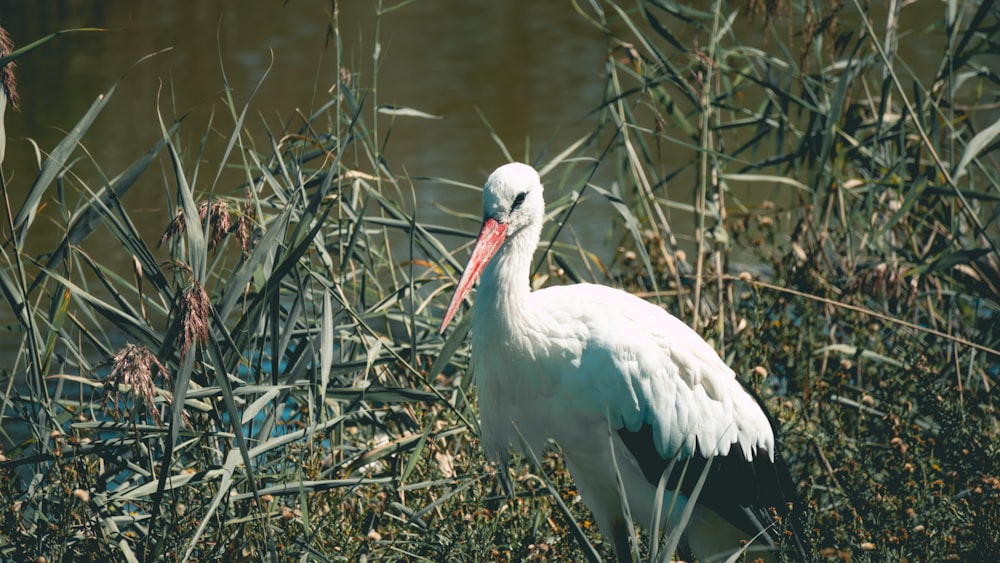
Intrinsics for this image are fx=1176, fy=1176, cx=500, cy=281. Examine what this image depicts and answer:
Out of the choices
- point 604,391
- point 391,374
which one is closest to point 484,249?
point 604,391

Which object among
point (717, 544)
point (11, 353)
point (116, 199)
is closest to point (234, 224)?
point (116, 199)

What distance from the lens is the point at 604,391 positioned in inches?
116

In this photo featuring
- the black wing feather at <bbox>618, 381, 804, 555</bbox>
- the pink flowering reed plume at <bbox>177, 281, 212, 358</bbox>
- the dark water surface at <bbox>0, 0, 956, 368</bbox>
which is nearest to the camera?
the pink flowering reed plume at <bbox>177, 281, 212, 358</bbox>

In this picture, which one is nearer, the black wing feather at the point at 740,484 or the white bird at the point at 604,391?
the white bird at the point at 604,391

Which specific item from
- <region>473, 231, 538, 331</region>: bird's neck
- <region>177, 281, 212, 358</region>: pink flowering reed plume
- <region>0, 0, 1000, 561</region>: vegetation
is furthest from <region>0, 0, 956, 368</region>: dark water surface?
<region>177, 281, 212, 358</region>: pink flowering reed plume

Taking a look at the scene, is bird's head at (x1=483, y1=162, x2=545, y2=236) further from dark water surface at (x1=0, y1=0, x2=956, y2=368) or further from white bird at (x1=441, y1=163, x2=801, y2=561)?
dark water surface at (x1=0, y1=0, x2=956, y2=368)

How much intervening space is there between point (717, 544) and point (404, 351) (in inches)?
42.4

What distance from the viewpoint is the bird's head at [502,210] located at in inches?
113

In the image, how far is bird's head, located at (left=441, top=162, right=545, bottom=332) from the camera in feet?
9.43

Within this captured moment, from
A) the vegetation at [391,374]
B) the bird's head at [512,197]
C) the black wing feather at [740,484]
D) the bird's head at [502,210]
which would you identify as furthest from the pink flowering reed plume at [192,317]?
the black wing feather at [740,484]

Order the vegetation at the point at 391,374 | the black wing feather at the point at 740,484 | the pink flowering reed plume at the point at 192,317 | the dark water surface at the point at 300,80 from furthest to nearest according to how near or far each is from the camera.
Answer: the dark water surface at the point at 300,80 < the black wing feather at the point at 740,484 < the vegetation at the point at 391,374 < the pink flowering reed plume at the point at 192,317

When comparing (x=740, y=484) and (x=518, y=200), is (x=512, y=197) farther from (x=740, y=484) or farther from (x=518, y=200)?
(x=740, y=484)

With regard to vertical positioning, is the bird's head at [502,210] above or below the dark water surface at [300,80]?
above

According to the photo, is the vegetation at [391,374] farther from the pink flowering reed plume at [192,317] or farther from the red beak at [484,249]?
the red beak at [484,249]
